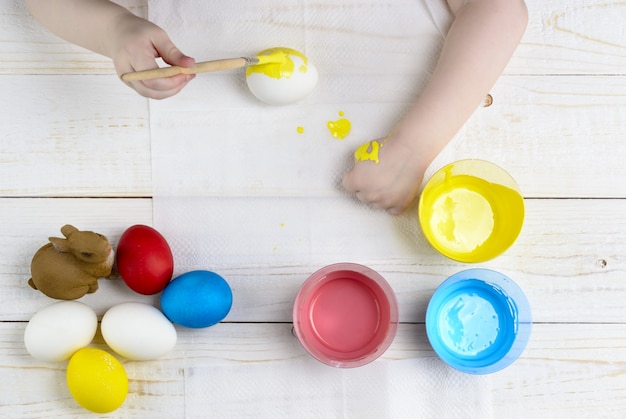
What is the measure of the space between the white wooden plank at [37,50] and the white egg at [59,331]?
11.9 inches

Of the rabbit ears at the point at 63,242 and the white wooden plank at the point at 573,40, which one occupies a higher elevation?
the white wooden plank at the point at 573,40

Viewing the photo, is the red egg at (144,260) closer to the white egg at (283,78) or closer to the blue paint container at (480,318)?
the white egg at (283,78)

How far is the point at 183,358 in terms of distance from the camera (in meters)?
0.80

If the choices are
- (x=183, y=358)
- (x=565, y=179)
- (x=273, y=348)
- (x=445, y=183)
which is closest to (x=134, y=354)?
(x=183, y=358)

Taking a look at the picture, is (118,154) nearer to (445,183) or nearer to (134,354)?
(134,354)

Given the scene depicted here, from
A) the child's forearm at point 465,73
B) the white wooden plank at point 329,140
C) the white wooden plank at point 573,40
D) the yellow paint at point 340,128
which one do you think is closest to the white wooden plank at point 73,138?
the white wooden plank at point 329,140

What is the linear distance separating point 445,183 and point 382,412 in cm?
29

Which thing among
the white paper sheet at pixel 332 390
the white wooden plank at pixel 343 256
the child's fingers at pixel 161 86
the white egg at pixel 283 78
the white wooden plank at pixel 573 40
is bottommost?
the white paper sheet at pixel 332 390

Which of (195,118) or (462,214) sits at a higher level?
(195,118)

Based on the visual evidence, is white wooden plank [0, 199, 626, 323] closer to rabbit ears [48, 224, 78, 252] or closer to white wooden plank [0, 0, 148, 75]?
rabbit ears [48, 224, 78, 252]

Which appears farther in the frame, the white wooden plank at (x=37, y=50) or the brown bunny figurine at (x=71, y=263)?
the white wooden plank at (x=37, y=50)

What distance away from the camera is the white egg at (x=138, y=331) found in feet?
2.45

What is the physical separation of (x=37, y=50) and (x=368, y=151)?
1.48 ft

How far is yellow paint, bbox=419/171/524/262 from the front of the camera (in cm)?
79
